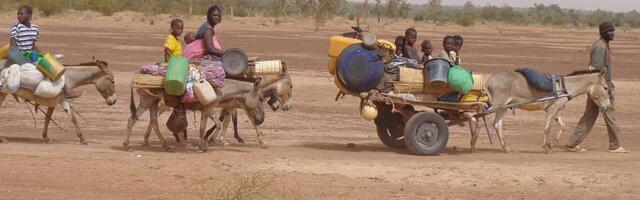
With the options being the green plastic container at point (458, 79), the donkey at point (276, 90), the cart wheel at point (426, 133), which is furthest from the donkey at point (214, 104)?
the green plastic container at point (458, 79)

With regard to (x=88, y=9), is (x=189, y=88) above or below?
above

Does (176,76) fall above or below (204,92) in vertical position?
above

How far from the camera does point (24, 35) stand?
49.0 ft

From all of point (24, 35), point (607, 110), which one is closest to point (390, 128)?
point (607, 110)

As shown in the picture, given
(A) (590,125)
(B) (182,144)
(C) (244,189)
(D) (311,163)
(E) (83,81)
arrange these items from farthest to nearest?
(A) (590,125)
(B) (182,144)
(E) (83,81)
(D) (311,163)
(C) (244,189)

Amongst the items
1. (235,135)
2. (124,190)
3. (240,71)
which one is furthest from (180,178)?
(235,135)

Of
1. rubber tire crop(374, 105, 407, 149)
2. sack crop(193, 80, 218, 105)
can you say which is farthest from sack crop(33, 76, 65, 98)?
rubber tire crop(374, 105, 407, 149)

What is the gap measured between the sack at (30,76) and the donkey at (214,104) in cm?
123

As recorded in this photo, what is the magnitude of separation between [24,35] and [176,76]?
2368mm

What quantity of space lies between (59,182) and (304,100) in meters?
10.9

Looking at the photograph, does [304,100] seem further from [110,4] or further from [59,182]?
[110,4]

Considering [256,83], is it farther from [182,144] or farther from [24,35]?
[24,35]

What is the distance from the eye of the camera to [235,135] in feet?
53.8

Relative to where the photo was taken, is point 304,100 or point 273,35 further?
point 273,35
